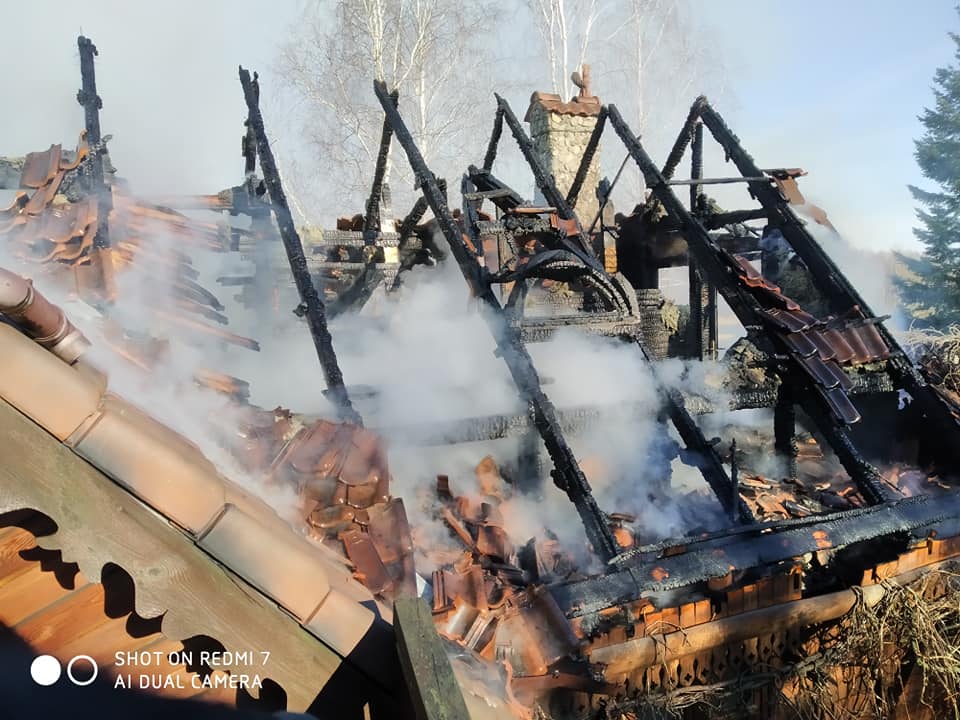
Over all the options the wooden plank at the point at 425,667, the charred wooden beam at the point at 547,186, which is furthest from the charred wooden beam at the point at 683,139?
the wooden plank at the point at 425,667

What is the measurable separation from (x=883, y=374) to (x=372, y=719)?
17.2 feet

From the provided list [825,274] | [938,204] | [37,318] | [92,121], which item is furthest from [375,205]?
[938,204]

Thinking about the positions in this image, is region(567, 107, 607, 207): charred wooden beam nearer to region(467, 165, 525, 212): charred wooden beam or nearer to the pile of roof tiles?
region(467, 165, 525, 212): charred wooden beam

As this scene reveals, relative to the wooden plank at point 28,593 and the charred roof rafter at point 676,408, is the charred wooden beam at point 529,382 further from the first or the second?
the wooden plank at point 28,593

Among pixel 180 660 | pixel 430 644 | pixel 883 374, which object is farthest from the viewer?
pixel 883 374

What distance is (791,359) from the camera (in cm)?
443

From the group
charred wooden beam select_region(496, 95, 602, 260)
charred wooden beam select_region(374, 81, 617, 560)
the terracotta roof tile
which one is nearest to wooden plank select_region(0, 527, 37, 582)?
charred wooden beam select_region(374, 81, 617, 560)

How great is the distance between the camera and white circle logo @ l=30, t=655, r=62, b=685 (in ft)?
5.46

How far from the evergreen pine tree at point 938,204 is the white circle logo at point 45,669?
24.6 meters

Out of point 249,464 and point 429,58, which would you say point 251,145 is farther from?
point 429,58

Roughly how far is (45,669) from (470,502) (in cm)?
300

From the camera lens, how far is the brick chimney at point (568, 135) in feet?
30.9

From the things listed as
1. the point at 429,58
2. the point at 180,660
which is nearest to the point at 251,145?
the point at 180,660

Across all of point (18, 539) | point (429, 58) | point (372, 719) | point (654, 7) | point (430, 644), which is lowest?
point (372, 719)
